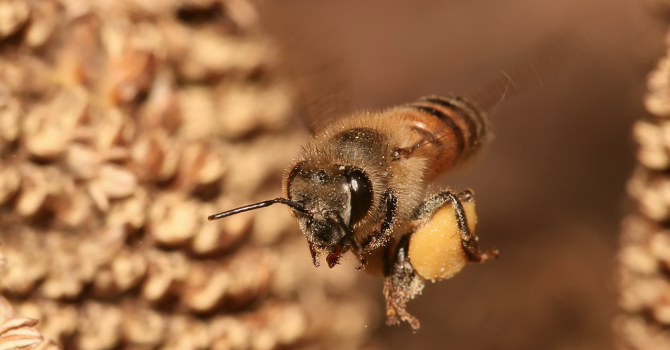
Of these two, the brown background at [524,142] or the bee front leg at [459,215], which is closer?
the bee front leg at [459,215]

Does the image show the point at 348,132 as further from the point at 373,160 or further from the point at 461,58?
the point at 461,58

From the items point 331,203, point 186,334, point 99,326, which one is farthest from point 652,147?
point 99,326

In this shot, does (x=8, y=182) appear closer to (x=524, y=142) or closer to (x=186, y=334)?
(x=186, y=334)

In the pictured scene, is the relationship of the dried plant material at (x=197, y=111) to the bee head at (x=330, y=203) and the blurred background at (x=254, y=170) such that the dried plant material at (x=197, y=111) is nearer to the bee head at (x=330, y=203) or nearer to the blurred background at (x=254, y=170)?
the blurred background at (x=254, y=170)

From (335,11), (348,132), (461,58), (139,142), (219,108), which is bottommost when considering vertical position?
(348,132)

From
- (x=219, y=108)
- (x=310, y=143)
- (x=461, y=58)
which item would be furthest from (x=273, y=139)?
(x=461, y=58)

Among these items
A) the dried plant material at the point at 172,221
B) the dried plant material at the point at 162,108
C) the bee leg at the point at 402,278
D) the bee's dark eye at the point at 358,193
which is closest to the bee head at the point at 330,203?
the bee's dark eye at the point at 358,193

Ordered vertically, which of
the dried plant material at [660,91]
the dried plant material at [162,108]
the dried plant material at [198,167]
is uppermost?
the dried plant material at [162,108]
